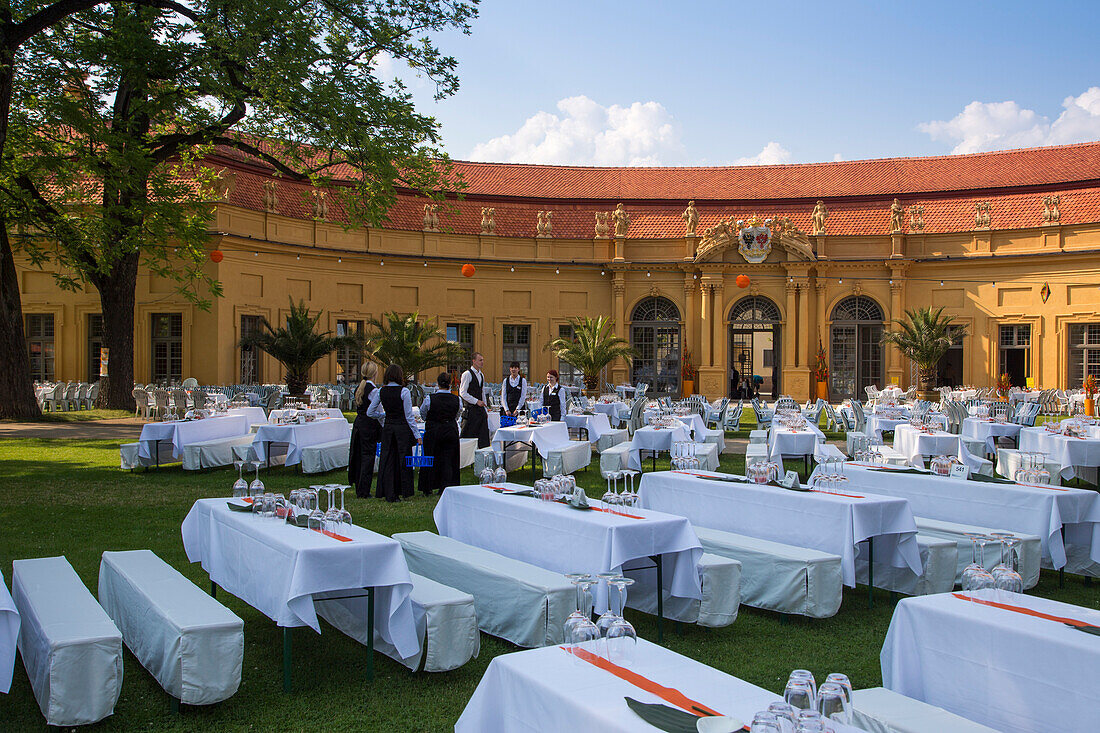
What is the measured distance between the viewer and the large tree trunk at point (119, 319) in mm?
21312

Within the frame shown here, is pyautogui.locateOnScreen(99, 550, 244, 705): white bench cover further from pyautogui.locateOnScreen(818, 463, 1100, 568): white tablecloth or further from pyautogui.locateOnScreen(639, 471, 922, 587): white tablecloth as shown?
pyautogui.locateOnScreen(818, 463, 1100, 568): white tablecloth

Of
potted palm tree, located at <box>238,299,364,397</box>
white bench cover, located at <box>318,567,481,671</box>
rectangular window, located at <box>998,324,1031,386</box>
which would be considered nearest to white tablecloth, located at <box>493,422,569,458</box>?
white bench cover, located at <box>318,567,481,671</box>

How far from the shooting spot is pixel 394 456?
10812 mm

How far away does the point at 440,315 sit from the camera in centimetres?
3111

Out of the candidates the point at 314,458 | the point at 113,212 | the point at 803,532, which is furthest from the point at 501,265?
the point at 803,532

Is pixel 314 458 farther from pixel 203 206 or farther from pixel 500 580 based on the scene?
pixel 203 206

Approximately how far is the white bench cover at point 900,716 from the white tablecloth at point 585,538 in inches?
76.4

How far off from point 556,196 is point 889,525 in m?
28.8

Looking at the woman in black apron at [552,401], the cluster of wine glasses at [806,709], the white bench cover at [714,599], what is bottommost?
the white bench cover at [714,599]

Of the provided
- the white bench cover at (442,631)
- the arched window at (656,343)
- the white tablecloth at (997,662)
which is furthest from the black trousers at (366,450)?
the arched window at (656,343)

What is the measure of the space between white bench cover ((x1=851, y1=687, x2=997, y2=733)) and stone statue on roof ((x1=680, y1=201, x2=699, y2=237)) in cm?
2937

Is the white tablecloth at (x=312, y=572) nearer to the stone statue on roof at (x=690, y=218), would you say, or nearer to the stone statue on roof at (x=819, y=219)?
the stone statue on roof at (x=690, y=218)

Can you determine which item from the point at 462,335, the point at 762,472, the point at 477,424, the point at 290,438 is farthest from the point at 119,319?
the point at 762,472

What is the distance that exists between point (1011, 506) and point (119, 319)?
2023 cm
